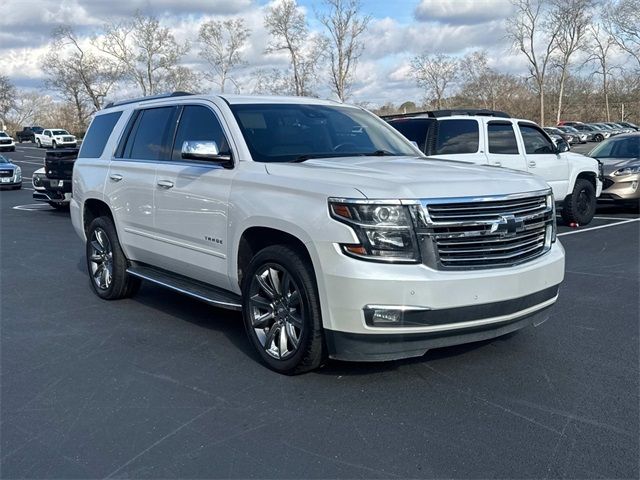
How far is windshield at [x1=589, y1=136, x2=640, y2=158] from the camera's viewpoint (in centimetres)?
1390

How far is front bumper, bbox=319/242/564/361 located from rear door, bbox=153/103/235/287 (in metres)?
Answer: 1.31

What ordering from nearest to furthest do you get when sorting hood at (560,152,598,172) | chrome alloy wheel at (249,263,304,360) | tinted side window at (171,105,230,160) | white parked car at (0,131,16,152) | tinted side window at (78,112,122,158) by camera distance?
chrome alloy wheel at (249,263,304,360), tinted side window at (171,105,230,160), tinted side window at (78,112,122,158), hood at (560,152,598,172), white parked car at (0,131,16,152)

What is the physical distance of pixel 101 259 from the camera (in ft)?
22.5

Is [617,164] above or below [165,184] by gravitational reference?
below

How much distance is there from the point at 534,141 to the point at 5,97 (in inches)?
3894

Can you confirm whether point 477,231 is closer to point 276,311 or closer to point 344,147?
point 276,311

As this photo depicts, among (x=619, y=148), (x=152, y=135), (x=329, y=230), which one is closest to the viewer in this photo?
(x=329, y=230)

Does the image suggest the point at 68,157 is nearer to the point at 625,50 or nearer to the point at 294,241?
the point at 294,241

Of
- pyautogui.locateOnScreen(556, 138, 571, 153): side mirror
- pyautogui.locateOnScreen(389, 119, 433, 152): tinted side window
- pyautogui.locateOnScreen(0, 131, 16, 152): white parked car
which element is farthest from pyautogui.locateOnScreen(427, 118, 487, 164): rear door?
pyautogui.locateOnScreen(0, 131, 16, 152): white parked car

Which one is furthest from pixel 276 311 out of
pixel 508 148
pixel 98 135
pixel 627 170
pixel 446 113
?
pixel 627 170

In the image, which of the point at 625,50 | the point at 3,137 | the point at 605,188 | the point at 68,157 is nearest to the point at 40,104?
the point at 3,137

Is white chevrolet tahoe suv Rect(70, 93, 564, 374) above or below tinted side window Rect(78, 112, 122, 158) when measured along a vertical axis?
below

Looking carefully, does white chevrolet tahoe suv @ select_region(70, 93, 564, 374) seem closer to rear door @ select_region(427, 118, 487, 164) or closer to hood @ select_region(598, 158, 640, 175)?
rear door @ select_region(427, 118, 487, 164)

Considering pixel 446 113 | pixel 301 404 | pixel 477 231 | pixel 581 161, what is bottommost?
pixel 301 404
